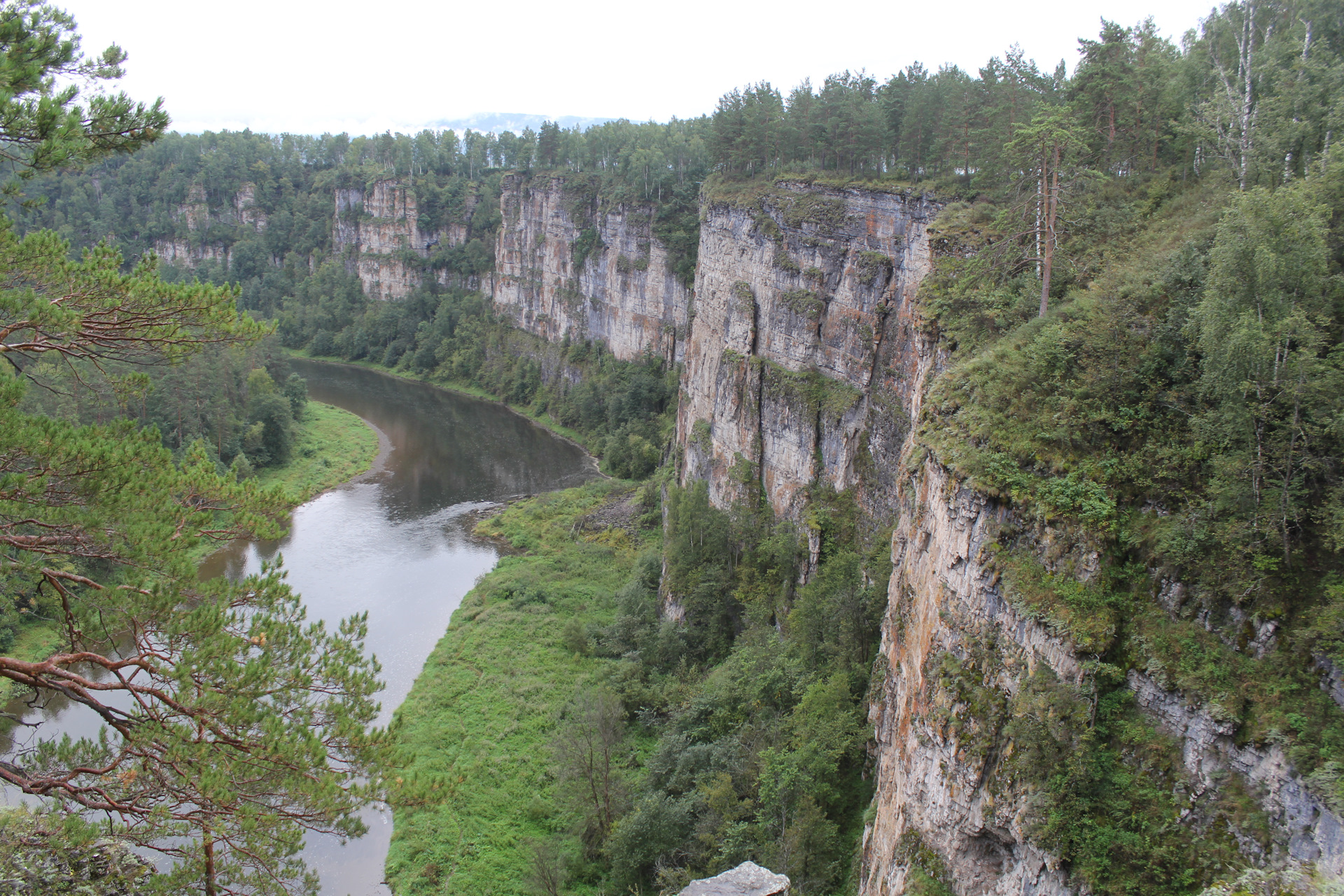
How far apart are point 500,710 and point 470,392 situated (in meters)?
53.7

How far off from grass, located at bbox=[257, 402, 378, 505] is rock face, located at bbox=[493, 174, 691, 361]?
1906cm

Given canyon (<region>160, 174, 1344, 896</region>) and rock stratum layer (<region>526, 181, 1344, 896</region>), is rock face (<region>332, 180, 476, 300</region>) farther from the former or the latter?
rock stratum layer (<region>526, 181, 1344, 896</region>)

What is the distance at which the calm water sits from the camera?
1121 inches

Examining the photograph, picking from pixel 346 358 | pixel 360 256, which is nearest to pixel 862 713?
pixel 346 358

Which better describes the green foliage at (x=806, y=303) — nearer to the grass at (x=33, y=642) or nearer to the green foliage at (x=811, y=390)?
the green foliage at (x=811, y=390)

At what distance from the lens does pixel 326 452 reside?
189ft

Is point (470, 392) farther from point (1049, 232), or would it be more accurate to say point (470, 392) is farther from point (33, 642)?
point (1049, 232)

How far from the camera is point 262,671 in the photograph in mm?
8828

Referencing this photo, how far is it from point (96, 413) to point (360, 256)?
55.4m

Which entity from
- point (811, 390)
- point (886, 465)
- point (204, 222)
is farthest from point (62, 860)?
point (204, 222)

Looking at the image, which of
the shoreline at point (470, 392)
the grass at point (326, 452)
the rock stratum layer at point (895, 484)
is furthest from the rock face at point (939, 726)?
the grass at point (326, 452)

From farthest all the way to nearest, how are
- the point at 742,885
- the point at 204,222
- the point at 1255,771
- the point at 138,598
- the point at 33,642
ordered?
the point at 204,222 → the point at 33,642 → the point at 742,885 → the point at 1255,771 → the point at 138,598

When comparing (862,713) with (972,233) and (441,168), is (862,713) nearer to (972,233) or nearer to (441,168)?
(972,233)

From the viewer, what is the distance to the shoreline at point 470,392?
207 ft
